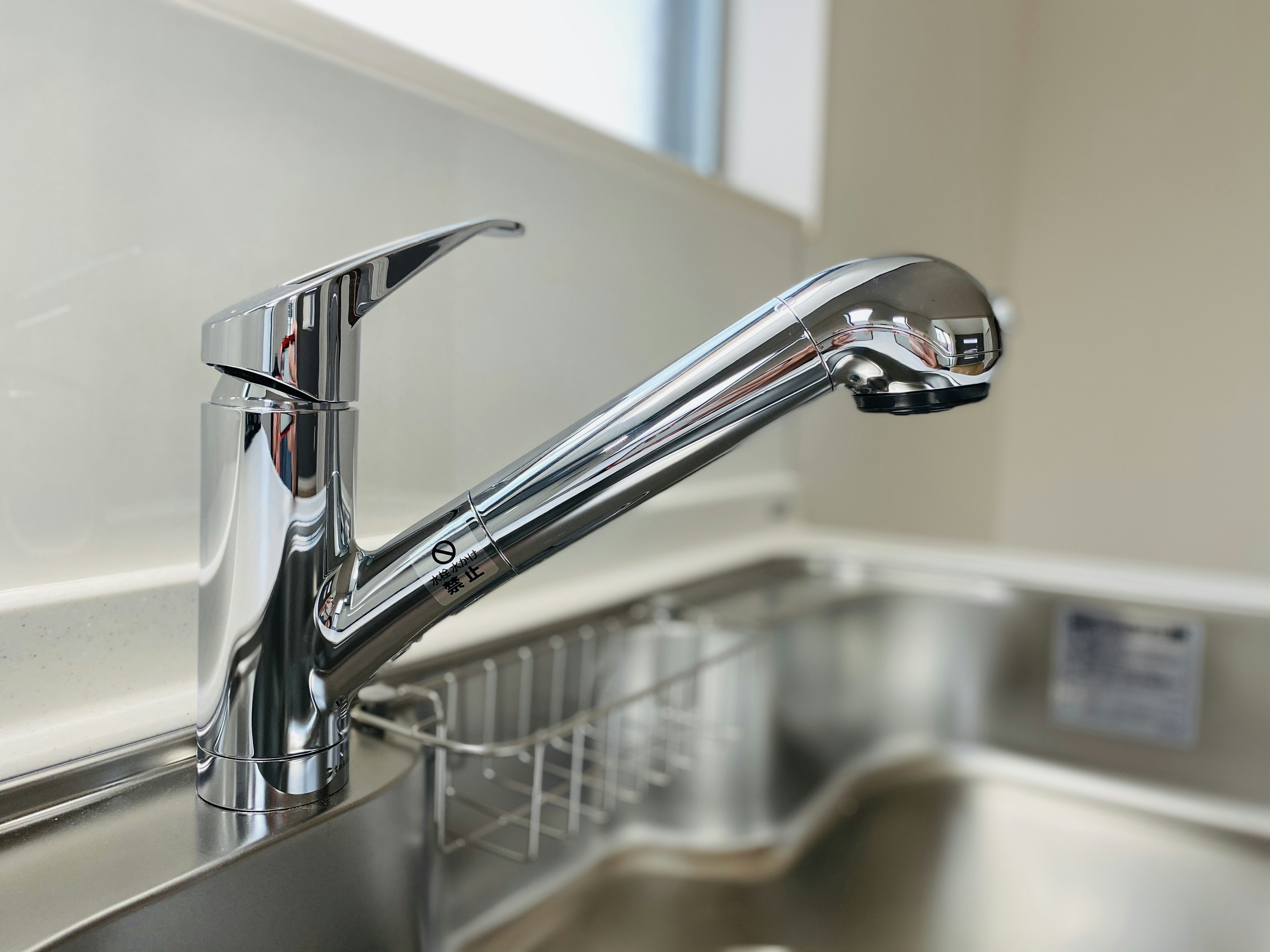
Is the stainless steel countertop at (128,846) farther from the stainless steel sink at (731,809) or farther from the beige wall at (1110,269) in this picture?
the beige wall at (1110,269)

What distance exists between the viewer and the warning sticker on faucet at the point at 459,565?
0.34m

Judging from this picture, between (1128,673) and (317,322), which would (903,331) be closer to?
(317,322)

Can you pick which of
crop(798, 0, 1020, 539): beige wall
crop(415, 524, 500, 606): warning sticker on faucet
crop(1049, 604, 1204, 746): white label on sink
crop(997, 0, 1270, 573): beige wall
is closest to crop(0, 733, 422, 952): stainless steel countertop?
crop(415, 524, 500, 606): warning sticker on faucet

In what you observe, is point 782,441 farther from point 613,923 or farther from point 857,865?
point 613,923

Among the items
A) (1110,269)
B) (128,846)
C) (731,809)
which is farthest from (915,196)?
(128,846)

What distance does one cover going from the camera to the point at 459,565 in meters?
0.34

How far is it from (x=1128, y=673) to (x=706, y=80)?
841mm

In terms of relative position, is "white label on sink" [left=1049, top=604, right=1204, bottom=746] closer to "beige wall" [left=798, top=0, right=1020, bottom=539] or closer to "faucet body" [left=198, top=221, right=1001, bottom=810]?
"beige wall" [left=798, top=0, right=1020, bottom=539]

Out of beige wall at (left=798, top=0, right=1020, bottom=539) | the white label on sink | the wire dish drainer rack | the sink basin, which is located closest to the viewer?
the wire dish drainer rack

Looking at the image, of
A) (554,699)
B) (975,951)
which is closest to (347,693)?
(554,699)

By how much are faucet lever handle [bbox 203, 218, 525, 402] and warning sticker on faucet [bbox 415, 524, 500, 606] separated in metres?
0.07

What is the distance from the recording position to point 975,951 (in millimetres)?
579

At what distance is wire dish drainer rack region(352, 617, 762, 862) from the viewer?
1.56 feet

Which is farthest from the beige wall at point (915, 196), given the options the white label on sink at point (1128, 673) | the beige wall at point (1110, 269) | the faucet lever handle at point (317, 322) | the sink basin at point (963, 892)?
the faucet lever handle at point (317, 322)
